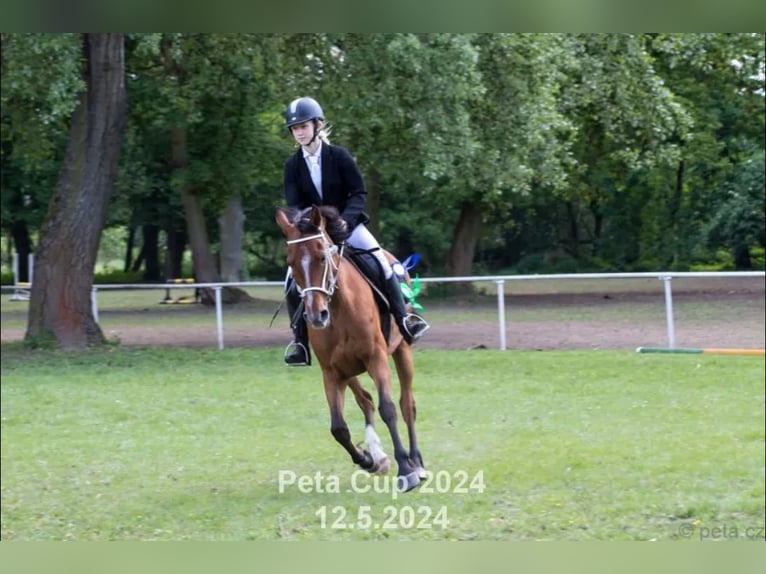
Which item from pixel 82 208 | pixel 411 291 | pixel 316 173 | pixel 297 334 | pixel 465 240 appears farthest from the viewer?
pixel 465 240

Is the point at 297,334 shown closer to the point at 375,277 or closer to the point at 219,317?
the point at 375,277

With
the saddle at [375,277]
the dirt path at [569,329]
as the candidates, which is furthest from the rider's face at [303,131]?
the dirt path at [569,329]

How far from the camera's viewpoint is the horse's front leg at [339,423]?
16.0 feet

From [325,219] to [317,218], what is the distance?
82 mm

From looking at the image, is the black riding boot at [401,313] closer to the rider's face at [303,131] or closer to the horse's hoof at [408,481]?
the horse's hoof at [408,481]

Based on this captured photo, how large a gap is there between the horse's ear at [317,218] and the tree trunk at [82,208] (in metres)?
10.3

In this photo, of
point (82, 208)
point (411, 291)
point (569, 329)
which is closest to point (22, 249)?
point (569, 329)

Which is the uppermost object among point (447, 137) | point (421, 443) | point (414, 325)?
point (447, 137)

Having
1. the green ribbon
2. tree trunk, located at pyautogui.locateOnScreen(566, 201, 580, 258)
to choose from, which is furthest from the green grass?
tree trunk, located at pyautogui.locateOnScreen(566, 201, 580, 258)

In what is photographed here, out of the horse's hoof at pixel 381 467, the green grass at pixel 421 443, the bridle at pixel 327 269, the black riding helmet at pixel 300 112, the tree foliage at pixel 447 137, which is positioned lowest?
the green grass at pixel 421 443

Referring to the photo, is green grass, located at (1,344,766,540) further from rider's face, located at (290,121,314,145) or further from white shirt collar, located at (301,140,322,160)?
rider's face, located at (290,121,314,145)

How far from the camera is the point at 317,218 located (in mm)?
4188

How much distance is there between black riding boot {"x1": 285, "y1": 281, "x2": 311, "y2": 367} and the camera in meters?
4.81

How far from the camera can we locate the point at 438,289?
3203cm
